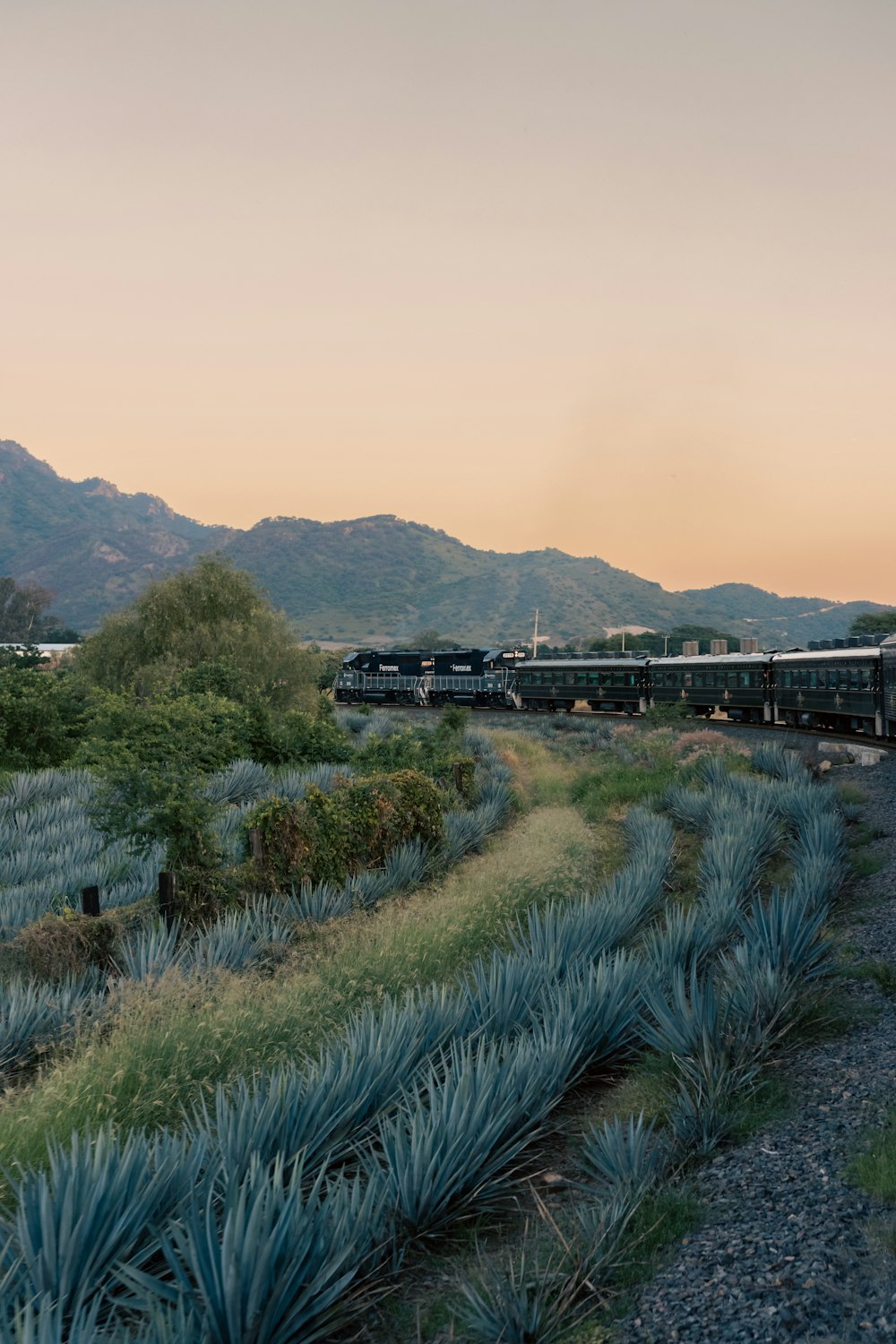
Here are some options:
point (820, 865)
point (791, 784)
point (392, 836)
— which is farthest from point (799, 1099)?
point (791, 784)

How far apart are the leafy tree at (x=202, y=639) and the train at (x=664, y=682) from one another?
1393 centimetres

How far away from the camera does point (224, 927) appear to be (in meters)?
9.72

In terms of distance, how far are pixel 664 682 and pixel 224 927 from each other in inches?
1275

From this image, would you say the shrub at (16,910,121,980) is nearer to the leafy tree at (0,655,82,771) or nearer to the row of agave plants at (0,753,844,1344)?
the row of agave plants at (0,753,844,1344)

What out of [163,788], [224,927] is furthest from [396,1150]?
[163,788]

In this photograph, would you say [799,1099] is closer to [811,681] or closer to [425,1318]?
[425,1318]

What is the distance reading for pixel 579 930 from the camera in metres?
8.98

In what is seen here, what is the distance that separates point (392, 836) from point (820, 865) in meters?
5.82

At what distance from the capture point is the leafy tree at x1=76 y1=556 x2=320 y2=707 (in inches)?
1353

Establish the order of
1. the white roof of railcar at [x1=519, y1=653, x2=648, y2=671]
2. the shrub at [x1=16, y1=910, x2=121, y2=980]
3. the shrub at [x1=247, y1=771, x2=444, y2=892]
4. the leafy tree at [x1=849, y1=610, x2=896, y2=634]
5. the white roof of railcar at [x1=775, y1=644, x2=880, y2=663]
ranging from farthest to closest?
1. the leafy tree at [x1=849, y1=610, x2=896, y2=634]
2. the white roof of railcar at [x1=519, y1=653, x2=648, y2=671]
3. the white roof of railcar at [x1=775, y1=644, x2=880, y2=663]
4. the shrub at [x1=247, y1=771, x2=444, y2=892]
5. the shrub at [x1=16, y1=910, x2=121, y2=980]

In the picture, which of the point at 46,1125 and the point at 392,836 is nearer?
the point at 46,1125

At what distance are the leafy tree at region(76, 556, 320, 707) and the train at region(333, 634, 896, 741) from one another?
1393cm

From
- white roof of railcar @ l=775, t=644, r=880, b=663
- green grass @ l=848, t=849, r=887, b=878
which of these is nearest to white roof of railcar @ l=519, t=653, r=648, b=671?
white roof of railcar @ l=775, t=644, r=880, b=663

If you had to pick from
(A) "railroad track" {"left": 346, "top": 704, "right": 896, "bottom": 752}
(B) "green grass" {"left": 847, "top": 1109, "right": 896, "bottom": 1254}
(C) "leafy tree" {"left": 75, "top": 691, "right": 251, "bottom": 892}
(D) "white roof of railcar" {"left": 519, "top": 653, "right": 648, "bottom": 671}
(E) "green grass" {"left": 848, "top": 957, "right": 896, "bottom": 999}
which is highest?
(D) "white roof of railcar" {"left": 519, "top": 653, "right": 648, "bottom": 671}
